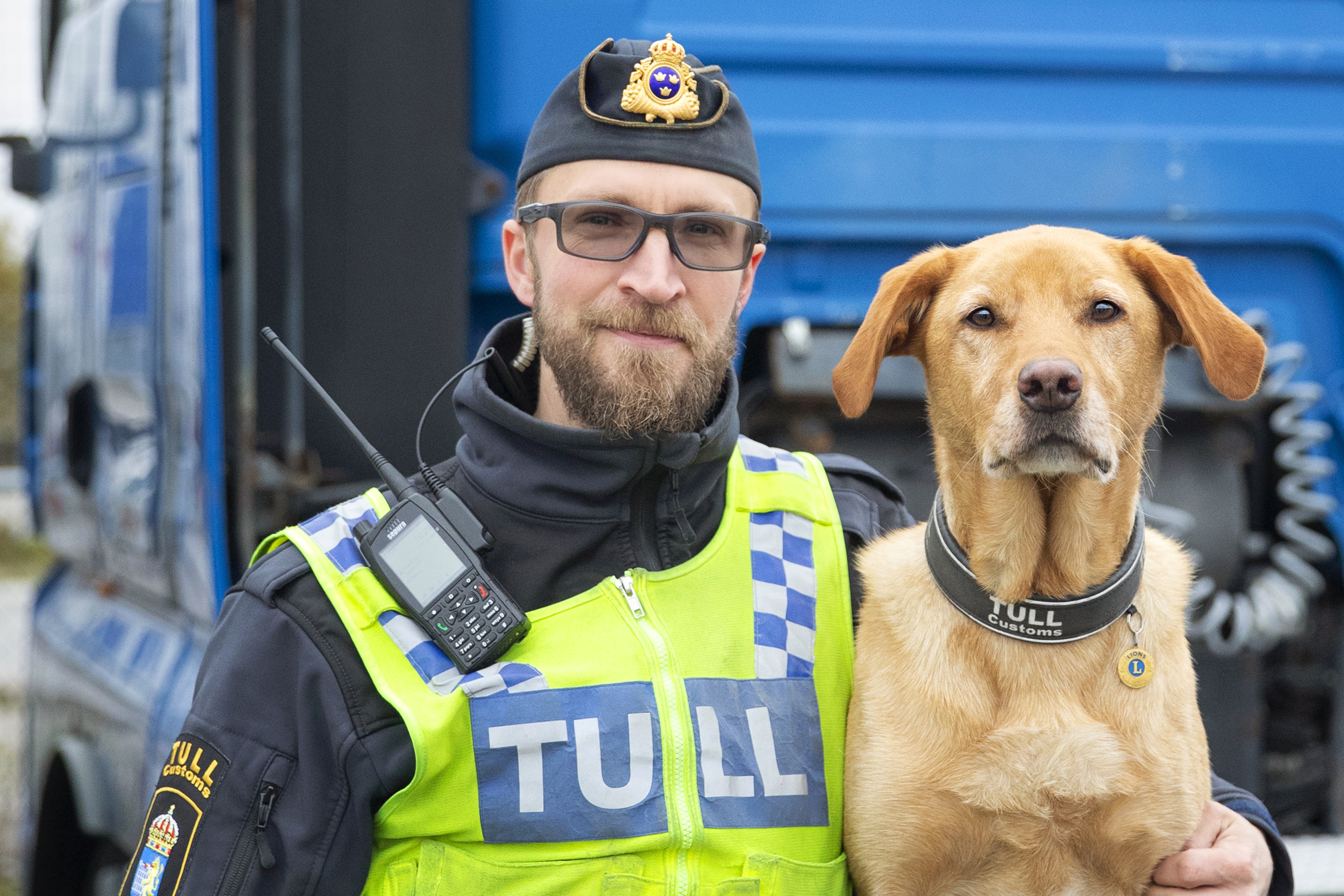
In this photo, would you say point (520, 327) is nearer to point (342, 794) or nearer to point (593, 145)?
point (593, 145)

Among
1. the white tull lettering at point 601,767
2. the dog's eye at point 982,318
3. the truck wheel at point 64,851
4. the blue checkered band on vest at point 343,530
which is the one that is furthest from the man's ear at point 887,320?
the truck wheel at point 64,851

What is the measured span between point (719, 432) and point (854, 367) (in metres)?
0.25

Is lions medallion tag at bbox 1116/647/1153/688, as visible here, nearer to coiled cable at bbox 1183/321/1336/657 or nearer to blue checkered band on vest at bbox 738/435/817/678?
blue checkered band on vest at bbox 738/435/817/678

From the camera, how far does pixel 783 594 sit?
192 centimetres

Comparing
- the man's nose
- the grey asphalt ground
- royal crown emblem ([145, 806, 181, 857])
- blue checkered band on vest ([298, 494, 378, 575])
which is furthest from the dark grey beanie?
the grey asphalt ground

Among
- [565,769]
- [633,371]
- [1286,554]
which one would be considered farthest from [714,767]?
[1286,554]

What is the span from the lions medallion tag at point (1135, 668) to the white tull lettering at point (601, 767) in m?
0.69

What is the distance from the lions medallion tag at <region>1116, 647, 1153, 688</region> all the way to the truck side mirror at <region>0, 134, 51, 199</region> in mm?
3327

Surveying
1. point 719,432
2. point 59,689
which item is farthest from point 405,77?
point 59,689

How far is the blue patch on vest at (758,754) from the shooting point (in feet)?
5.71

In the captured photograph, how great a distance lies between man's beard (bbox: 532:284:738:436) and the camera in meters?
1.87

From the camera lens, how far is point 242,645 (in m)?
1.70

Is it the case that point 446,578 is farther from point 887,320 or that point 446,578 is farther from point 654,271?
point 887,320

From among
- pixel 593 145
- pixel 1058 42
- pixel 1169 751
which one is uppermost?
pixel 1058 42
